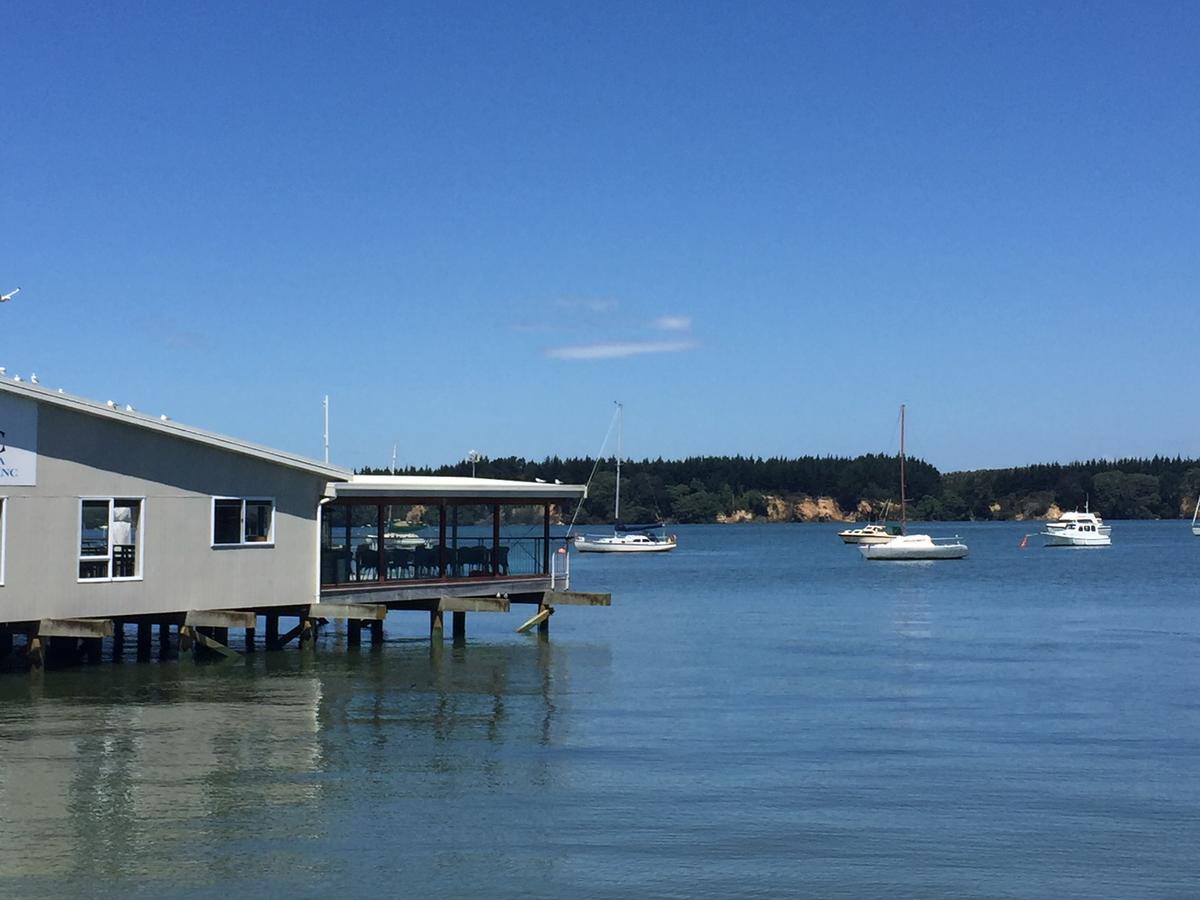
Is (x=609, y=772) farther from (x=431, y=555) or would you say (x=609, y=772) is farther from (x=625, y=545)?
(x=625, y=545)

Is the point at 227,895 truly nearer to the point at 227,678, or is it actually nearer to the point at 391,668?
the point at 227,678

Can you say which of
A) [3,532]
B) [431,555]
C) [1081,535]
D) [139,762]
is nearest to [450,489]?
[431,555]

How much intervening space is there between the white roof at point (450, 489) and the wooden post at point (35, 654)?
7.01 m

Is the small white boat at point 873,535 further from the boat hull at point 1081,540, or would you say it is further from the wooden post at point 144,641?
the wooden post at point 144,641

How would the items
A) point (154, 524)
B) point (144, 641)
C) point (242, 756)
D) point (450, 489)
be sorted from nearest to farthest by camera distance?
point (242, 756) → point (154, 524) → point (144, 641) → point (450, 489)

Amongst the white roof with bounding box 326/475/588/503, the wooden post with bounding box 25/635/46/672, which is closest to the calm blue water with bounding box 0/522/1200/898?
the wooden post with bounding box 25/635/46/672

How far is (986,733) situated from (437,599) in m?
15.9

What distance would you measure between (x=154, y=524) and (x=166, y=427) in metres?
2.01

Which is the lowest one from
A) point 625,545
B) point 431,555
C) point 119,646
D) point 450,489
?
point 119,646

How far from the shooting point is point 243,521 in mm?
31750

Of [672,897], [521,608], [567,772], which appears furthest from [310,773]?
[521,608]

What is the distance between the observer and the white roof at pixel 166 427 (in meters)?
27.8

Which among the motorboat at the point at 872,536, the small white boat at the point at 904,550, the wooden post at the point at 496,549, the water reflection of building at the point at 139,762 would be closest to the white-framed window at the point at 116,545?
the water reflection of building at the point at 139,762

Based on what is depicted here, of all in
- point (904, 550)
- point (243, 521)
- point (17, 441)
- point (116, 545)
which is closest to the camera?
point (17, 441)
